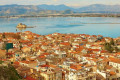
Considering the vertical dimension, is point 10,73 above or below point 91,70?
above

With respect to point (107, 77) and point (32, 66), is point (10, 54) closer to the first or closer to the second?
point (32, 66)

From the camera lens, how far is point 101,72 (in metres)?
9.39

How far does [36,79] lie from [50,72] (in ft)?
2.26

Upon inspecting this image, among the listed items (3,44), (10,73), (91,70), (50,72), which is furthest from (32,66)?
(3,44)

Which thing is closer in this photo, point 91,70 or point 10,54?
point 91,70

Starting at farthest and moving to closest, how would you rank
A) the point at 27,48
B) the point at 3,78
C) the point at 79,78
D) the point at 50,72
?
the point at 27,48, the point at 50,72, the point at 79,78, the point at 3,78

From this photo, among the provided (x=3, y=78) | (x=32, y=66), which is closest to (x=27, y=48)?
(x=32, y=66)

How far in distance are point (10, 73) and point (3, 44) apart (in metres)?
10.2

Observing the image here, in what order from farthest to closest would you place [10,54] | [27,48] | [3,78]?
1. [27,48]
2. [10,54]
3. [3,78]

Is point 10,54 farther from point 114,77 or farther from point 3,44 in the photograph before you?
point 114,77

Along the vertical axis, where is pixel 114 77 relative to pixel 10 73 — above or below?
below

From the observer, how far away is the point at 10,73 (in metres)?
7.32

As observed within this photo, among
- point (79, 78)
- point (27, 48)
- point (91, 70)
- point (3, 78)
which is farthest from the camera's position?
point (27, 48)

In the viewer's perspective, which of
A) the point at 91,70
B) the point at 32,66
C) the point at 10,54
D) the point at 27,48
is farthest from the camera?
the point at 27,48
